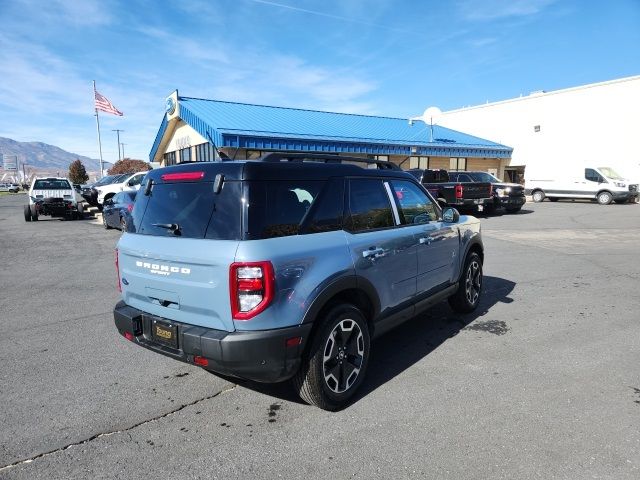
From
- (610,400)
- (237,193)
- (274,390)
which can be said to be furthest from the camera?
(274,390)

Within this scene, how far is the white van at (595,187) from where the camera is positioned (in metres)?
24.2

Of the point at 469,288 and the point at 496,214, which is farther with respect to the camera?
the point at 496,214

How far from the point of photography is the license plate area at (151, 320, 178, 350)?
3.14 meters

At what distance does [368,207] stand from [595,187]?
25.8 m

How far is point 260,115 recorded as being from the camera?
84.1ft

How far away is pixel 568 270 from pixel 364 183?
20.5 feet

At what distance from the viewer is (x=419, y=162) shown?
29.7 meters

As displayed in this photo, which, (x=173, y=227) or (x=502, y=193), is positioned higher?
(x=173, y=227)

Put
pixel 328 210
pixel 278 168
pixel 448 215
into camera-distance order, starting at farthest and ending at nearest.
Result: pixel 448 215, pixel 328 210, pixel 278 168

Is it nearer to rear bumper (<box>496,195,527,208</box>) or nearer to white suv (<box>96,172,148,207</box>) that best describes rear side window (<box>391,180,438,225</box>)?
rear bumper (<box>496,195,527,208</box>)

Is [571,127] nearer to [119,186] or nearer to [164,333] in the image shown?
[119,186]

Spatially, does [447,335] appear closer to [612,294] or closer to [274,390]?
[274,390]

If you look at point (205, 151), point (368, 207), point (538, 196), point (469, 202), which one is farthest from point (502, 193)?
point (368, 207)

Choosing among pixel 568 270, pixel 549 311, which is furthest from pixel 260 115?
pixel 549 311
